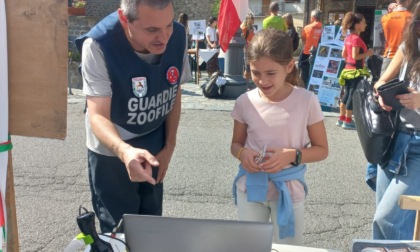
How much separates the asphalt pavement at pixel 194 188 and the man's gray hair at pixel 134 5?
1970 mm

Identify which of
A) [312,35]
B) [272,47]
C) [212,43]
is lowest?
[212,43]

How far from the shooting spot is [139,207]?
2.40 metres

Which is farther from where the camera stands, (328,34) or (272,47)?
(328,34)

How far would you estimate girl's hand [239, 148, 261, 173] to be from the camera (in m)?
2.01

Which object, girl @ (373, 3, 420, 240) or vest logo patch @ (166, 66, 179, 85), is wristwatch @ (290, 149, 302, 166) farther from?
vest logo patch @ (166, 66, 179, 85)

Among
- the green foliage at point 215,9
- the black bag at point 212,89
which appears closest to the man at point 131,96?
the black bag at point 212,89

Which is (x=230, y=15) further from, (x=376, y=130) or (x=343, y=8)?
(x=343, y=8)

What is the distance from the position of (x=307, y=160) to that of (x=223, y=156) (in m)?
3.10

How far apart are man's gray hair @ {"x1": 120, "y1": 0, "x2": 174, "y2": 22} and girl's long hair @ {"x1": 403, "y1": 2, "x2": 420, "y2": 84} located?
110 centimetres

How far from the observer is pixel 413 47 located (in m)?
2.12

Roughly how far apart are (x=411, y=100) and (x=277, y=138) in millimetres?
589

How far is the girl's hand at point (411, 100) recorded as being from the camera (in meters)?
2.01

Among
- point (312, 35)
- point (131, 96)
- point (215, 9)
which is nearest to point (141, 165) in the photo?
point (131, 96)

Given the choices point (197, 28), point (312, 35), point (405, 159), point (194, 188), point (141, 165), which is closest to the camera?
point (141, 165)
